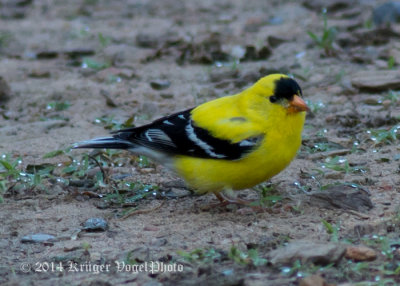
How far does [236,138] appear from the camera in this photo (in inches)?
194

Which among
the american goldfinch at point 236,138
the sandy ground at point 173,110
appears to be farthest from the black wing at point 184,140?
the sandy ground at point 173,110

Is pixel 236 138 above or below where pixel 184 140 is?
above

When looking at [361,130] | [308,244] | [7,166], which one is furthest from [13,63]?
[308,244]

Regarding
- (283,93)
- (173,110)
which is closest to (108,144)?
(283,93)

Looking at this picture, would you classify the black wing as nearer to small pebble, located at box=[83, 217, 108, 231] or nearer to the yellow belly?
the yellow belly

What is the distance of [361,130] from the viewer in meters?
6.43

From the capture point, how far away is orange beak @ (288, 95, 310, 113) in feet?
16.2

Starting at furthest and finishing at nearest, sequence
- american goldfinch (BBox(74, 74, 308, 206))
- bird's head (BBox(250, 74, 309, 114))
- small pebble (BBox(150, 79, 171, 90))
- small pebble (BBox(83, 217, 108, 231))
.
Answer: small pebble (BBox(150, 79, 171, 90))
bird's head (BBox(250, 74, 309, 114))
american goldfinch (BBox(74, 74, 308, 206))
small pebble (BBox(83, 217, 108, 231))

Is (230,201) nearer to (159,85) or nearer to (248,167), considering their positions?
(248,167)

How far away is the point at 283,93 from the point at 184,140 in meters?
0.78

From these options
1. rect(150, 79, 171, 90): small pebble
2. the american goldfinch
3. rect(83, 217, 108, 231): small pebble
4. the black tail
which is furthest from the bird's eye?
rect(150, 79, 171, 90): small pebble

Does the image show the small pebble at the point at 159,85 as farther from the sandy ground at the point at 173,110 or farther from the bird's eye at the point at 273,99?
the bird's eye at the point at 273,99

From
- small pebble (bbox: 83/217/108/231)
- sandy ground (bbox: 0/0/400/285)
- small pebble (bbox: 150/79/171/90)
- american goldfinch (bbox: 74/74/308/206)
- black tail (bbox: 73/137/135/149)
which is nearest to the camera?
sandy ground (bbox: 0/0/400/285)

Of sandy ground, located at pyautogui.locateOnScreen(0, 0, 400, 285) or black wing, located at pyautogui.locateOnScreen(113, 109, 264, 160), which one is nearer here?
sandy ground, located at pyautogui.locateOnScreen(0, 0, 400, 285)
